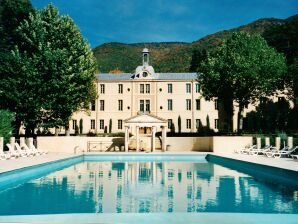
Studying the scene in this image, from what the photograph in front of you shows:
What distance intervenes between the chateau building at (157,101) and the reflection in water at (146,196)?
3814 cm

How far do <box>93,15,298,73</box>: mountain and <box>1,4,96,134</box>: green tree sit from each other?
91125 millimetres

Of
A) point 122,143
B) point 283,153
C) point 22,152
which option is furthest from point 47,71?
point 283,153

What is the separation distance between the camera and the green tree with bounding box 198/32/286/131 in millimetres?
36031

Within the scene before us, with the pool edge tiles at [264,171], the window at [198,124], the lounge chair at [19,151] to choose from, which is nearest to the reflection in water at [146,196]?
the pool edge tiles at [264,171]

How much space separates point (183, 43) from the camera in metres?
149

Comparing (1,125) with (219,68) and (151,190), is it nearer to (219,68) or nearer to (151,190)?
(151,190)

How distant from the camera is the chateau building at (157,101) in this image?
52656 millimetres

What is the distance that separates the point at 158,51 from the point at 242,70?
364 ft

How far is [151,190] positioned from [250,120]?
139 feet

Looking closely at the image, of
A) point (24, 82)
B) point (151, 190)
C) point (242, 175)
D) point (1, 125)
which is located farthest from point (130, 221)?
point (24, 82)

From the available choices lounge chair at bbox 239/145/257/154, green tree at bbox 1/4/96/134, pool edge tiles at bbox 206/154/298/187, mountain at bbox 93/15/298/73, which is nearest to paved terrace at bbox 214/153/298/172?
pool edge tiles at bbox 206/154/298/187

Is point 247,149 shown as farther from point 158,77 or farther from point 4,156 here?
point 158,77

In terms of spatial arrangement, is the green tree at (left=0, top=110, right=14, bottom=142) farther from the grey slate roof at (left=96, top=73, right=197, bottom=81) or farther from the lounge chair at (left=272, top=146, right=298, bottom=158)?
the grey slate roof at (left=96, top=73, right=197, bottom=81)

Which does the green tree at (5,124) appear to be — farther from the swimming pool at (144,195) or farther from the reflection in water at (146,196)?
the reflection in water at (146,196)
